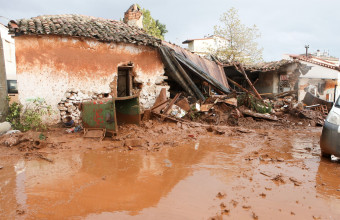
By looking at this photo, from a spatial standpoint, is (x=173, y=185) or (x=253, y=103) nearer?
(x=173, y=185)

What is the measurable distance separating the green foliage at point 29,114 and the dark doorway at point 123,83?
304cm

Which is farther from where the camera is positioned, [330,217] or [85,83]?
[85,83]

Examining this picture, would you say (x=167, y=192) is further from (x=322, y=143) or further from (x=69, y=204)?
(x=322, y=143)

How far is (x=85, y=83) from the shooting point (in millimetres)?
8742

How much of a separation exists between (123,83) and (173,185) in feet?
24.6

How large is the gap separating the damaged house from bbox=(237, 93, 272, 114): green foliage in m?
0.82

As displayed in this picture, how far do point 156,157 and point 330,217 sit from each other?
311cm

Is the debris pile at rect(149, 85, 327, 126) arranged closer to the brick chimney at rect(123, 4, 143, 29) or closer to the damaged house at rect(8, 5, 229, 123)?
the damaged house at rect(8, 5, 229, 123)

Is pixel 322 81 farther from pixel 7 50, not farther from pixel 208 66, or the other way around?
pixel 7 50

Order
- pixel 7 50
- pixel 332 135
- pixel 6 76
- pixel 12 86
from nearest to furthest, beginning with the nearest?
pixel 332 135 → pixel 6 76 → pixel 12 86 → pixel 7 50

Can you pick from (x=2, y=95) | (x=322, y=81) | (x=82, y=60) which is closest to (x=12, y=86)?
(x=2, y=95)

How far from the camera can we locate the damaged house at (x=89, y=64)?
26.3 feet

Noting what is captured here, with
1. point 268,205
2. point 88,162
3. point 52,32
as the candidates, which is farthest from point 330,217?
point 52,32

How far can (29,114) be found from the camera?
7859mm
